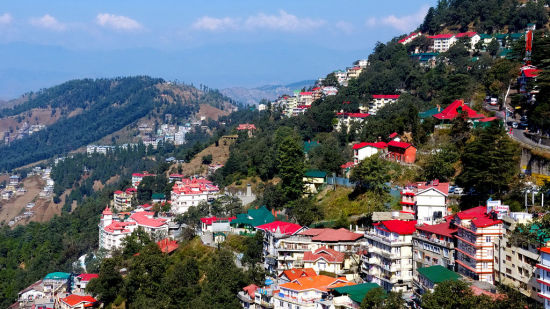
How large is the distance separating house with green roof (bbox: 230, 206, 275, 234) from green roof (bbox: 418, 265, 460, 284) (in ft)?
48.4

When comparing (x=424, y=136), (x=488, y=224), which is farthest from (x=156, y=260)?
(x=488, y=224)

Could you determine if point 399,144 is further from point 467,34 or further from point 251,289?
point 467,34

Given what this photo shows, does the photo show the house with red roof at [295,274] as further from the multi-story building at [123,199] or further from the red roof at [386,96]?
the multi-story building at [123,199]

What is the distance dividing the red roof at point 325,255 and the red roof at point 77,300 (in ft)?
51.4

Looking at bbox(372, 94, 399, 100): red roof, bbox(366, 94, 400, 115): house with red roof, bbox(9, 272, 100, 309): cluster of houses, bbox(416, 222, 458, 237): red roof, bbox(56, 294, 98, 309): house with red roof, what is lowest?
bbox(9, 272, 100, 309): cluster of houses

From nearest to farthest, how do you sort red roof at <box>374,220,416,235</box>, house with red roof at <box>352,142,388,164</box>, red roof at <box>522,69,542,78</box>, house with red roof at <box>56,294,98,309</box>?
1. red roof at <box>374,220,416,235</box>
2. red roof at <box>522,69,542,78</box>
3. house with red roof at <box>56,294,98,309</box>
4. house with red roof at <box>352,142,388,164</box>

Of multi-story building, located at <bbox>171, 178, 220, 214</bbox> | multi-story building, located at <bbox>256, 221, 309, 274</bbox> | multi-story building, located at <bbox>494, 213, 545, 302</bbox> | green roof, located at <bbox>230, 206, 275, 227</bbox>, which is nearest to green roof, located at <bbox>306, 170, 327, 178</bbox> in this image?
green roof, located at <bbox>230, 206, 275, 227</bbox>

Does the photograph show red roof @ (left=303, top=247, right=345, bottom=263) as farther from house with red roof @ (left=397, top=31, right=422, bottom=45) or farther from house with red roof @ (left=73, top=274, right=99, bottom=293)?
house with red roof @ (left=397, top=31, right=422, bottom=45)

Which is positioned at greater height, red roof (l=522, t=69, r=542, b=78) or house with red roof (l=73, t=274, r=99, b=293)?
red roof (l=522, t=69, r=542, b=78)

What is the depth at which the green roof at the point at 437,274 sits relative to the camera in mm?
19855

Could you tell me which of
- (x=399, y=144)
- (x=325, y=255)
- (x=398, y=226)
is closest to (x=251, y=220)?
(x=325, y=255)

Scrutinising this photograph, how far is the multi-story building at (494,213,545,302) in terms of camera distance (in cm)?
1789

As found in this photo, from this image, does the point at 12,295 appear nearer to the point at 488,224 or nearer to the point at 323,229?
the point at 323,229

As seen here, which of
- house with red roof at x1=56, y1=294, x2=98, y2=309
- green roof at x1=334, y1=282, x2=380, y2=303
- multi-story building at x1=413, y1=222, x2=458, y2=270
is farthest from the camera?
house with red roof at x1=56, y1=294, x2=98, y2=309
